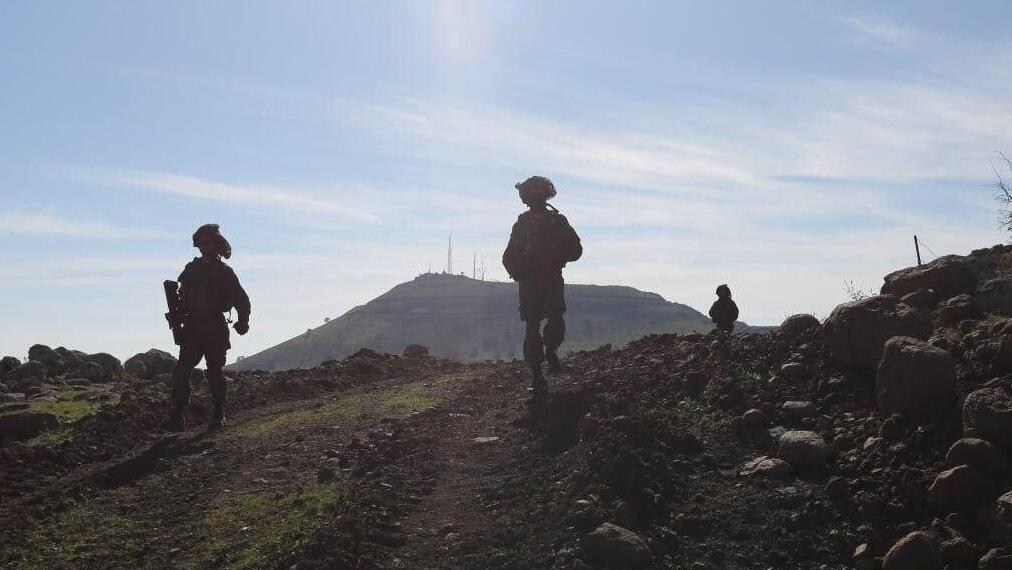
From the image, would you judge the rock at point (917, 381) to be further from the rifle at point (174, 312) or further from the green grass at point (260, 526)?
the rifle at point (174, 312)

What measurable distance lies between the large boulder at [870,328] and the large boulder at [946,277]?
1.29 metres

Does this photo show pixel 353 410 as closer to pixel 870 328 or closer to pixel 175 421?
pixel 175 421

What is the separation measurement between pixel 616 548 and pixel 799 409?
8.79ft

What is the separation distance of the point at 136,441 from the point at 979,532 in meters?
10.9

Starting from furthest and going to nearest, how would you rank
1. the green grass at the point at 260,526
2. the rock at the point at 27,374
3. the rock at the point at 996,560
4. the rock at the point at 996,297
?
the rock at the point at 27,374 → the rock at the point at 996,297 → the green grass at the point at 260,526 → the rock at the point at 996,560

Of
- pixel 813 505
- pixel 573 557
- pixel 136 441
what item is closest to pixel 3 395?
pixel 136 441

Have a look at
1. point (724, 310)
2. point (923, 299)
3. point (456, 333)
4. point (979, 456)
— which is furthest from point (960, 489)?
point (456, 333)

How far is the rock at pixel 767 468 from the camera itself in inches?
269

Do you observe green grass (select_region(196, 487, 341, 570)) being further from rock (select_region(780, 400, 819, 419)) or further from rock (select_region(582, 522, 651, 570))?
rock (select_region(780, 400, 819, 419))

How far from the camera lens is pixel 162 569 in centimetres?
693

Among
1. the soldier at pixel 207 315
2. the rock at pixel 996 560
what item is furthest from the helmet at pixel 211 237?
the rock at pixel 996 560

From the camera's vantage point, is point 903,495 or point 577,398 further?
point 577,398

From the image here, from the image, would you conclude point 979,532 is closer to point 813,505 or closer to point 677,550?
point 813,505

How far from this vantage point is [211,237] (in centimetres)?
1413
